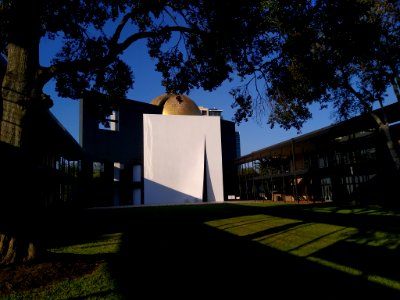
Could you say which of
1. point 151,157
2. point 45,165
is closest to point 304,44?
point 45,165

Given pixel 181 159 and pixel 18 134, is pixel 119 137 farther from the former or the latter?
pixel 18 134

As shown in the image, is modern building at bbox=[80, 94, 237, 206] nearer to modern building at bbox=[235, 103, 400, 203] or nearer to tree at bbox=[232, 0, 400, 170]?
modern building at bbox=[235, 103, 400, 203]

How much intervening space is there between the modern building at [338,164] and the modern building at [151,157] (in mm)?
5597

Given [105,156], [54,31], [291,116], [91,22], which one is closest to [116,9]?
[91,22]

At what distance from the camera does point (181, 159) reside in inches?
1497

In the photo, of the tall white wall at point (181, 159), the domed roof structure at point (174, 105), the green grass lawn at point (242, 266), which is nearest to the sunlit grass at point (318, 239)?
the green grass lawn at point (242, 266)

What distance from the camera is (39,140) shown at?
19.0m

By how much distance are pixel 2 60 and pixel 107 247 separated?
574 cm

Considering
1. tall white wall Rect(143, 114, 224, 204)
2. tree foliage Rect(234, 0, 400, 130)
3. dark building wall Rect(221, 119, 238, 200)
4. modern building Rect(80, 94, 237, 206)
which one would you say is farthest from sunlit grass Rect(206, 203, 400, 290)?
dark building wall Rect(221, 119, 238, 200)

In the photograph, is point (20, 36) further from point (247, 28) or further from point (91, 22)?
point (247, 28)

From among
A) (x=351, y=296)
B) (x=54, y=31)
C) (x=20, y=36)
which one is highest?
(x=54, y=31)

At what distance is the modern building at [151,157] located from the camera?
36062mm

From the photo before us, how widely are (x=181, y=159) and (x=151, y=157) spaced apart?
12.2ft

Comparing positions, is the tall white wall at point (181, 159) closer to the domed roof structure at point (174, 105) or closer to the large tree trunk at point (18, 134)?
the domed roof structure at point (174, 105)
